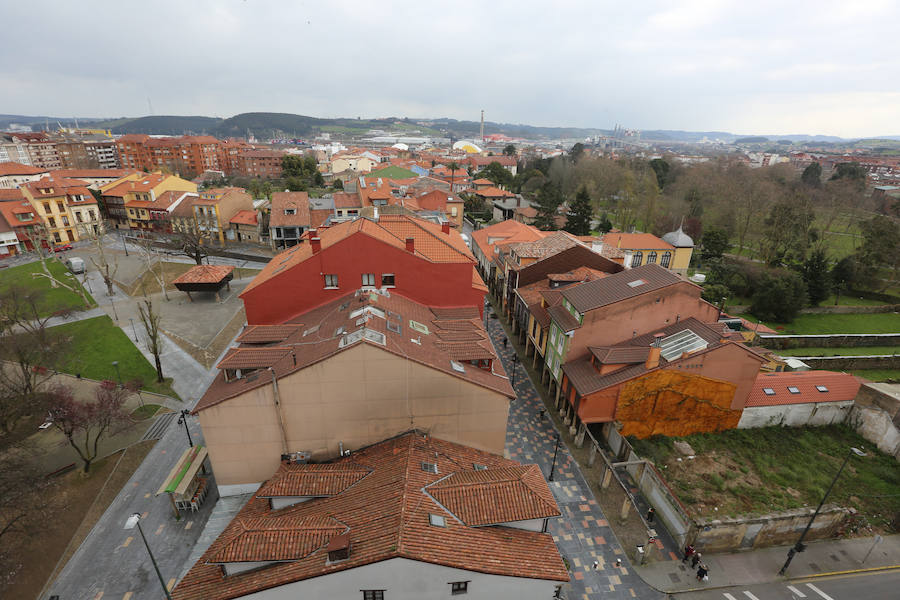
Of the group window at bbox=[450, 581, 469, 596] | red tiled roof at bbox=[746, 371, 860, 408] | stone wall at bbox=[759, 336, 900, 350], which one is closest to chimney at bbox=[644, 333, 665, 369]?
red tiled roof at bbox=[746, 371, 860, 408]

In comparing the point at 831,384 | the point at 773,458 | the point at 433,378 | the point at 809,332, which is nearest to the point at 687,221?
the point at 809,332

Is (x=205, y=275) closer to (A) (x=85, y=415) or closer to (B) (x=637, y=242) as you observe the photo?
(A) (x=85, y=415)

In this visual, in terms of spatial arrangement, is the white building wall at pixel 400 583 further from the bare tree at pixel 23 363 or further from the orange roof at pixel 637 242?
the orange roof at pixel 637 242

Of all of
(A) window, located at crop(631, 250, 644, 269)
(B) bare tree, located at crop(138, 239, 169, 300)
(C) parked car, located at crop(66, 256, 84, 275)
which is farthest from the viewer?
(C) parked car, located at crop(66, 256, 84, 275)

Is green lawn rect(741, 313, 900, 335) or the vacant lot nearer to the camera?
the vacant lot

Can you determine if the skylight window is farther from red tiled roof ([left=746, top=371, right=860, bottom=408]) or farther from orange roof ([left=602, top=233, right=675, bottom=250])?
orange roof ([left=602, top=233, right=675, bottom=250])

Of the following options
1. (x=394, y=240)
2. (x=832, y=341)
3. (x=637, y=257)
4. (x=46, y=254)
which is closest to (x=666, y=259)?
(x=637, y=257)
